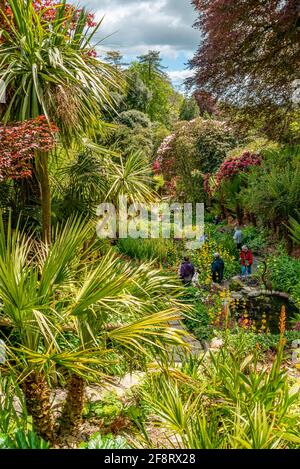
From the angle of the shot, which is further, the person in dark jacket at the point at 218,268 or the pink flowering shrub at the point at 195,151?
the pink flowering shrub at the point at 195,151

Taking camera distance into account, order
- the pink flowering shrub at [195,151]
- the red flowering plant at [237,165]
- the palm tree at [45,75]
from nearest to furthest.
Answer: the palm tree at [45,75] < the red flowering plant at [237,165] < the pink flowering shrub at [195,151]

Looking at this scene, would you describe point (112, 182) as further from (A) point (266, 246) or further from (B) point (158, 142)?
(B) point (158, 142)

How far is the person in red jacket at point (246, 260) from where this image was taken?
30.9 feet

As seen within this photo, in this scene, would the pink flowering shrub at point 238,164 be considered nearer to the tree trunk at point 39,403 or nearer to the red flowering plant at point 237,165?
the red flowering plant at point 237,165

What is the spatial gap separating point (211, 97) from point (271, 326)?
Result: 7.26m

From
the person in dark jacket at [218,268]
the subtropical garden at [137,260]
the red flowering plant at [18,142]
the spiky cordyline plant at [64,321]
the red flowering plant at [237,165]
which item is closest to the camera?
the spiky cordyline plant at [64,321]

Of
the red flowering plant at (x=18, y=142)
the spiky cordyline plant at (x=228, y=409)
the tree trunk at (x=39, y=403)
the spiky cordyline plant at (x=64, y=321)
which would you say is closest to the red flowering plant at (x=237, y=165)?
the red flowering plant at (x=18, y=142)

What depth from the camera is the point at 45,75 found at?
523 cm

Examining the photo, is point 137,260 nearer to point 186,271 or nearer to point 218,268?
point 186,271

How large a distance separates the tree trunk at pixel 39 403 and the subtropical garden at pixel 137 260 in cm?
1

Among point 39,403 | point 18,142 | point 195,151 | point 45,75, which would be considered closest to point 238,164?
point 195,151

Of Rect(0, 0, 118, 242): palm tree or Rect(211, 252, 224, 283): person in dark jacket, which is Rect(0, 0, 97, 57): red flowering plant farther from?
Rect(211, 252, 224, 283): person in dark jacket

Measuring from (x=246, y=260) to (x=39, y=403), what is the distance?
7.24 meters

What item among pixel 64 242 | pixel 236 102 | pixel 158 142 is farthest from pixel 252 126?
pixel 158 142
